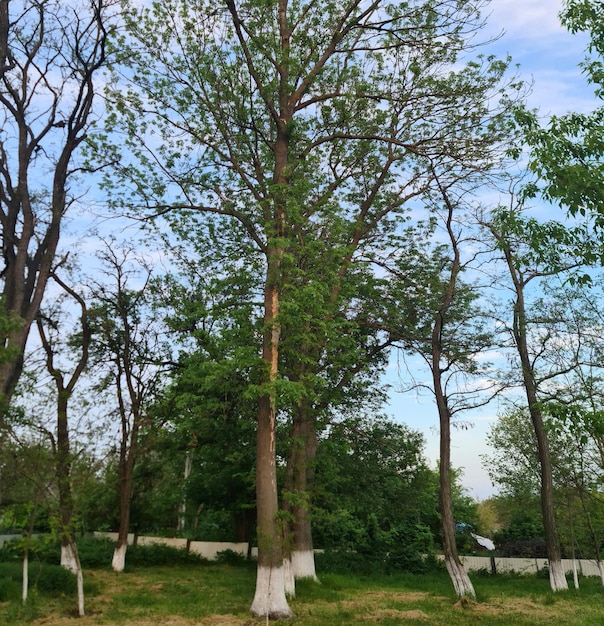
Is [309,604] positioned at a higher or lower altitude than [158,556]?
lower

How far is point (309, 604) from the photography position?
13.7 meters

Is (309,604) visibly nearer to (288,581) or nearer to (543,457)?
(288,581)

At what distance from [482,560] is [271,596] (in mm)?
17582

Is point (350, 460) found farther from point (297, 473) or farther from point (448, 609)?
point (448, 609)

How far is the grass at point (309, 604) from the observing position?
1161cm

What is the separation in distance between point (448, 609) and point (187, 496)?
15129mm

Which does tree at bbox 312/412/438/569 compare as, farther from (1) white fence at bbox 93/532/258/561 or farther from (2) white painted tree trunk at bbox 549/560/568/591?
(2) white painted tree trunk at bbox 549/560/568/591

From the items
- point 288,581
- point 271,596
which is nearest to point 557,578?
point 288,581

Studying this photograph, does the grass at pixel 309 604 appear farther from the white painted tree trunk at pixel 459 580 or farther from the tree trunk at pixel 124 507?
the tree trunk at pixel 124 507

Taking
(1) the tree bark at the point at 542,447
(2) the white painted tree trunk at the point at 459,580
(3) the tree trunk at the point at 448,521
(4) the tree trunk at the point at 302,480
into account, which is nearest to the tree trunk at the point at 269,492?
(4) the tree trunk at the point at 302,480

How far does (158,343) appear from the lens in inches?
887

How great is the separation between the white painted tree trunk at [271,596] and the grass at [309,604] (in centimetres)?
29

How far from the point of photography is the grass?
11609 mm

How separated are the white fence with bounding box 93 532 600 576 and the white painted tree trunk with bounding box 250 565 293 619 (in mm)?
14448
